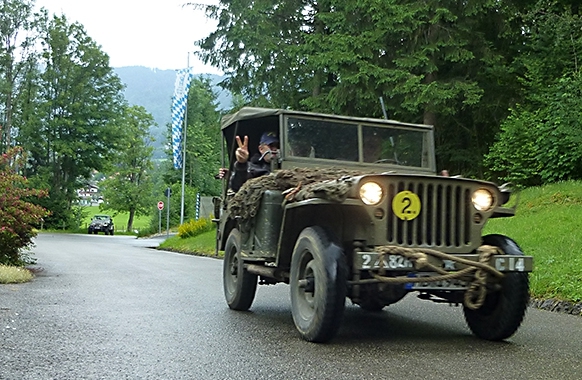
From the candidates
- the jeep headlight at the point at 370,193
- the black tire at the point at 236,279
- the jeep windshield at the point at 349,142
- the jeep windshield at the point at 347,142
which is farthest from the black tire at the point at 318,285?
the black tire at the point at 236,279

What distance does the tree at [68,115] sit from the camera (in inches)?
2333

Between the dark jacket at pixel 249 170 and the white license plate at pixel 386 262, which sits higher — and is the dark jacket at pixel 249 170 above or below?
above

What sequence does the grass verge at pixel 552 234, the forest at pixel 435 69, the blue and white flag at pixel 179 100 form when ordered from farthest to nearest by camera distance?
1. the blue and white flag at pixel 179 100
2. the forest at pixel 435 69
3. the grass verge at pixel 552 234

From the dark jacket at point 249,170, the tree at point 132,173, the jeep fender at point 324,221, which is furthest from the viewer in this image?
the tree at point 132,173

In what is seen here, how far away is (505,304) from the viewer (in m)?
6.39

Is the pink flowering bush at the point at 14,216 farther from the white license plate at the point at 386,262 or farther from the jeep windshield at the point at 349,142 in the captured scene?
the white license plate at the point at 386,262

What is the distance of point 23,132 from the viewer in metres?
59.0

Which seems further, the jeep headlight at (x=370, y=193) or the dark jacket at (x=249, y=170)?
the dark jacket at (x=249, y=170)

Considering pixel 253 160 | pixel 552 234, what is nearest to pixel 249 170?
pixel 253 160

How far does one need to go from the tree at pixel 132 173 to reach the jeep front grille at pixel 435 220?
70.6 meters

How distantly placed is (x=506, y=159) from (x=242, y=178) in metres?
13.2

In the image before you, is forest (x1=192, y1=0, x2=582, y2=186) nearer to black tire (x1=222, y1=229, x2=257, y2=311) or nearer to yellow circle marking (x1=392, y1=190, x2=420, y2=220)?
black tire (x1=222, y1=229, x2=257, y2=311)

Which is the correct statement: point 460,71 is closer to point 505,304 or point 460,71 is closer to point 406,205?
point 505,304

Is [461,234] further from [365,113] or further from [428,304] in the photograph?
[365,113]
